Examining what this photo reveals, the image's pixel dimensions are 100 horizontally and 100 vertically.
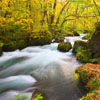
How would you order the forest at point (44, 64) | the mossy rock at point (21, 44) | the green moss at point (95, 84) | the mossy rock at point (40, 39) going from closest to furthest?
the green moss at point (95, 84) < the forest at point (44, 64) < the mossy rock at point (21, 44) < the mossy rock at point (40, 39)

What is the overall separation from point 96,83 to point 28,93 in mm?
2381

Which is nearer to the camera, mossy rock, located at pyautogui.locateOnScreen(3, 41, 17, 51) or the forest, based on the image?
the forest

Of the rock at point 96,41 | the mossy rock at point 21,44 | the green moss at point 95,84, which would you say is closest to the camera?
the green moss at point 95,84

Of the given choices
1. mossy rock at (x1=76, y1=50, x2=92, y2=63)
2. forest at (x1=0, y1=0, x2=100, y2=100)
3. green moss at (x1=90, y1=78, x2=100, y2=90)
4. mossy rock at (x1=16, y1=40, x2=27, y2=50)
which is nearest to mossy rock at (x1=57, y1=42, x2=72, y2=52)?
forest at (x1=0, y1=0, x2=100, y2=100)

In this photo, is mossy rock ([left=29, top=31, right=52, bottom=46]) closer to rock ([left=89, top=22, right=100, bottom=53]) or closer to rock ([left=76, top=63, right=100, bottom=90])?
rock ([left=89, top=22, right=100, bottom=53])

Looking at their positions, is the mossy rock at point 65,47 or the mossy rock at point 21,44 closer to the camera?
the mossy rock at point 65,47

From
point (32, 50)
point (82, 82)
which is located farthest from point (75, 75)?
point (32, 50)

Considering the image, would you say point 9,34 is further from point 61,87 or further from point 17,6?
point 61,87

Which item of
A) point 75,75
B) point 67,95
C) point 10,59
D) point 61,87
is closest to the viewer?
point 67,95

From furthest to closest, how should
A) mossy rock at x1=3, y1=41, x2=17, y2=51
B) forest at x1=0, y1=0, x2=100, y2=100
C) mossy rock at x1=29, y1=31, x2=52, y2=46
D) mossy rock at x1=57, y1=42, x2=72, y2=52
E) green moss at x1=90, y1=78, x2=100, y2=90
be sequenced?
mossy rock at x1=29, y1=31, x2=52, y2=46 → mossy rock at x1=57, y1=42, x2=72, y2=52 → mossy rock at x1=3, y1=41, x2=17, y2=51 → forest at x1=0, y1=0, x2=100, y2=100 → green moss at x1=90, y1=78, x2=100, y2=90

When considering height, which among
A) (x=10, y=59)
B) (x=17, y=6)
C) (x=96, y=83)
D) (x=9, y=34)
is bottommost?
(x=10, y=59)

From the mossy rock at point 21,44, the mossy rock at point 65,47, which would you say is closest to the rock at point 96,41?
the mossy rock at point 65,47

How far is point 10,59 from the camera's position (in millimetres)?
7445

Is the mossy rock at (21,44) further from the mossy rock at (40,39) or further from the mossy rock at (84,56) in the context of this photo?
the mossy rock at (84,56)
